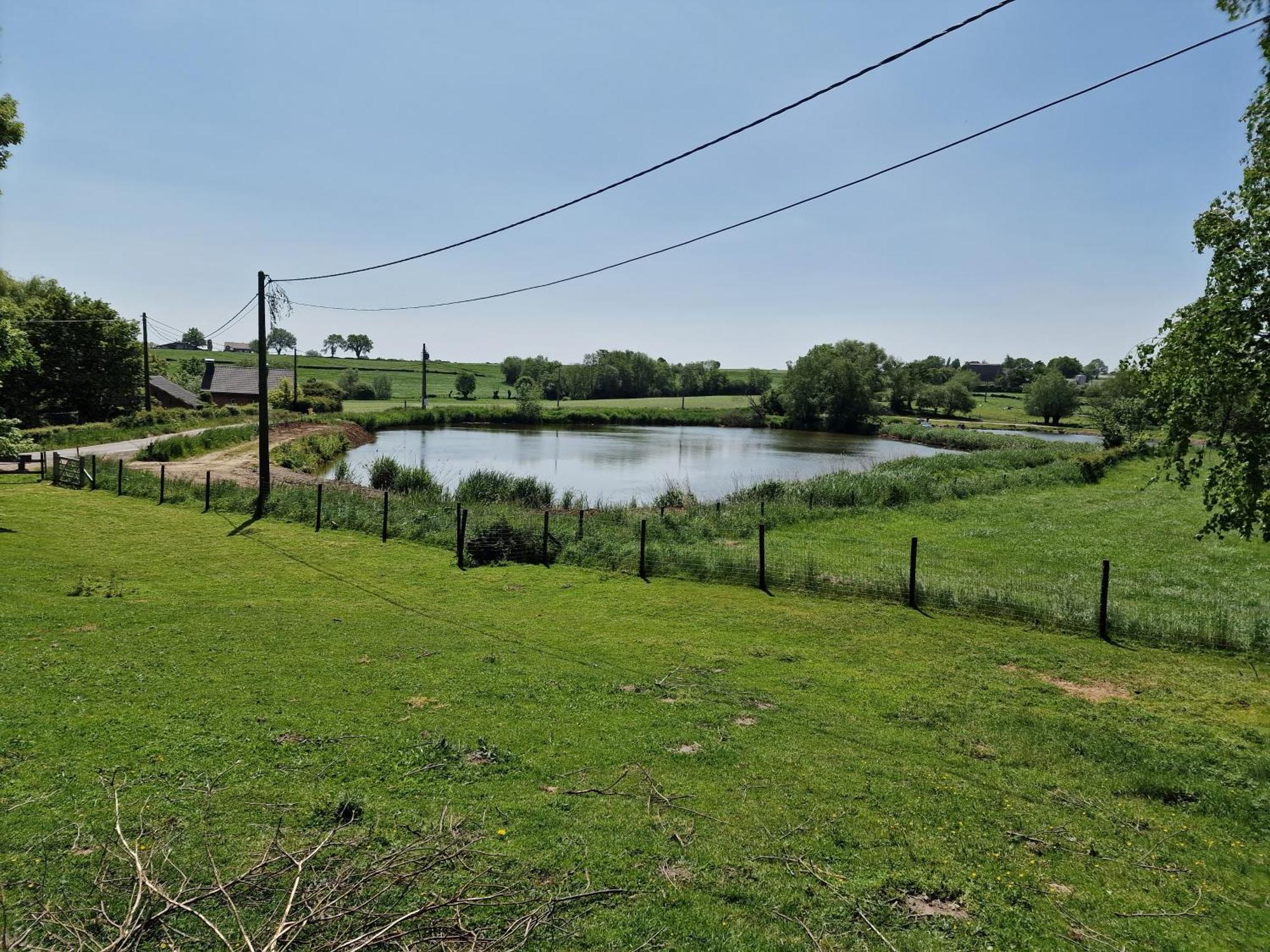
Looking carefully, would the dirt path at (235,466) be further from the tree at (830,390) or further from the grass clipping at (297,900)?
the tree at (830,390)

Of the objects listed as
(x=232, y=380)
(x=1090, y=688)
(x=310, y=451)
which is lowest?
(x=1090, y=688)

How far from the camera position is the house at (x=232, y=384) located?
74.9m

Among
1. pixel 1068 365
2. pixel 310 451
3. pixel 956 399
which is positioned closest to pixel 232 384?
pixel 310 451

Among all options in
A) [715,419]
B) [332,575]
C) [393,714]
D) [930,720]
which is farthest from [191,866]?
[715,419]

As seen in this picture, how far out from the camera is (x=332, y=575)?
15609mm

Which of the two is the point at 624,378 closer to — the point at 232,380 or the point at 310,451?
the point at 232,380

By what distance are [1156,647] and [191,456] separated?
4040 centimetres

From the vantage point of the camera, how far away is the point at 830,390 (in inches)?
3440

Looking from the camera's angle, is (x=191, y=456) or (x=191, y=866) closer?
(x=191, y=866)

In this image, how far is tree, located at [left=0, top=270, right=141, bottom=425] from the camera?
44688 mm

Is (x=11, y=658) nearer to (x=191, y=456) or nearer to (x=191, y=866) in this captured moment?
(x=191, y=866)

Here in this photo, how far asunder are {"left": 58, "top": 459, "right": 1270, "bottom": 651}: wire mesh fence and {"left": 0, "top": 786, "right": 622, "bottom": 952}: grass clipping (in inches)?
432

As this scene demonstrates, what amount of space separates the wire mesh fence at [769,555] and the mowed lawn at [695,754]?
3.24 feet

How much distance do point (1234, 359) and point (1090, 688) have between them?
4.71 meters
